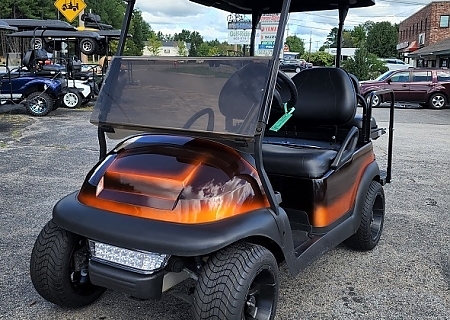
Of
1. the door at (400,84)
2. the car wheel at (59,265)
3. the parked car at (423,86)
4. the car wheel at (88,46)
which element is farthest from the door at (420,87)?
the car wheel at (59,265)

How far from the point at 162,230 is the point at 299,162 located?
4.02 feet

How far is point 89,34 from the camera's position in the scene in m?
12.9

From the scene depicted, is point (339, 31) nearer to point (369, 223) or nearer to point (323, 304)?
point (369, 223)

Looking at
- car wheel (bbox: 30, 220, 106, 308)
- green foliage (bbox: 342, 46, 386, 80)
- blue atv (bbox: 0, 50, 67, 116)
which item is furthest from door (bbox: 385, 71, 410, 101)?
car wheel (bbox: 30, 220, 106, 308)

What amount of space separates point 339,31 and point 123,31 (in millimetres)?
1953

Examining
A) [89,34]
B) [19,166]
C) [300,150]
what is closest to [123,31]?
[300,150]

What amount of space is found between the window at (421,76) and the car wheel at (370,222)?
13445mm

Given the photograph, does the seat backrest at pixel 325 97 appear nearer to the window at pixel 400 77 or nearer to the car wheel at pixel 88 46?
the car wheel at pixel 88 46

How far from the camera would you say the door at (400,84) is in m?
16.3

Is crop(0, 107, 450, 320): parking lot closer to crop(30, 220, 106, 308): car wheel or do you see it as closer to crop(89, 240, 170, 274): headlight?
crop(30, 220, 106, 308): car wheel

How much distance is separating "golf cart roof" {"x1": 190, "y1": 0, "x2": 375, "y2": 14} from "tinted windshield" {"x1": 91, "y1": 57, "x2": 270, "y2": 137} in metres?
1.10

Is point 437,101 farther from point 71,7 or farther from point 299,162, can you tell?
point 299,162

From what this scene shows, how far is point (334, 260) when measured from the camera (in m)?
3.72

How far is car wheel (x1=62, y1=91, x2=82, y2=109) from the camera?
12411 millimetres
